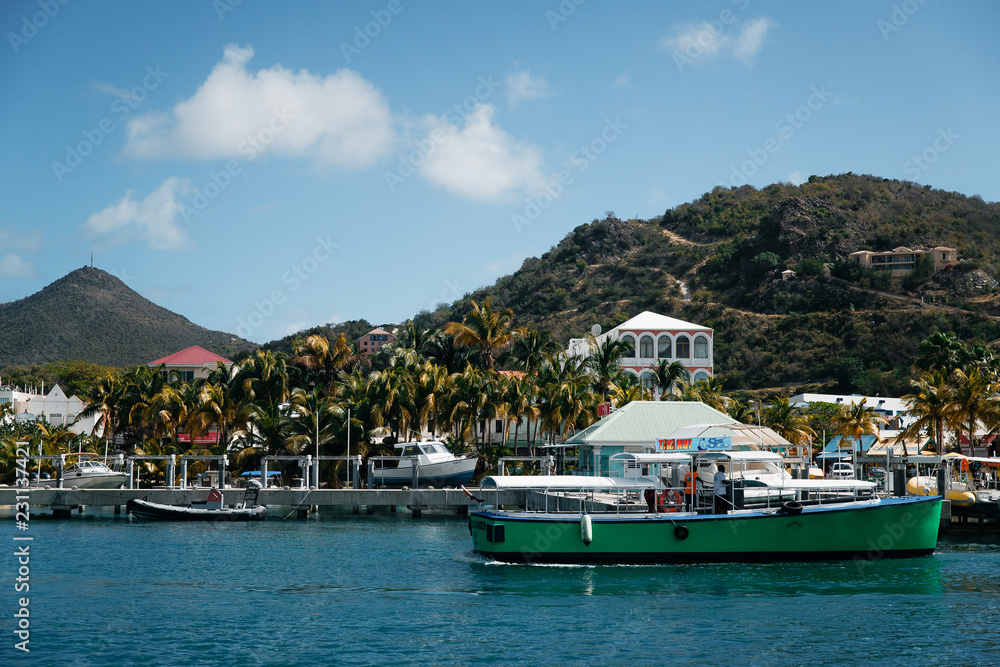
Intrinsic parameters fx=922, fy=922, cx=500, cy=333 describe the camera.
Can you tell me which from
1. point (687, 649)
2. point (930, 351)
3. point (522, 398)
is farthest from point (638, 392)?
point (687, 649)

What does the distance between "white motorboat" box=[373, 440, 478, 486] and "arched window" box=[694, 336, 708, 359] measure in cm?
3935

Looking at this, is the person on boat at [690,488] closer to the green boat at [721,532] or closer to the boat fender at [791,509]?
the green boat at [721,532]

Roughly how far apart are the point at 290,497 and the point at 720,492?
26778 millimetres

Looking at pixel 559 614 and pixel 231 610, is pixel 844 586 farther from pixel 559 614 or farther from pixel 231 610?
pixel 231 610

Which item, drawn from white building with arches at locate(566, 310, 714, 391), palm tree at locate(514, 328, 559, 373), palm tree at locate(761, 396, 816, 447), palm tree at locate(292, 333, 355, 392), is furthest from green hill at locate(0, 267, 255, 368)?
palm tree at locate(761, 396, 816, 447)

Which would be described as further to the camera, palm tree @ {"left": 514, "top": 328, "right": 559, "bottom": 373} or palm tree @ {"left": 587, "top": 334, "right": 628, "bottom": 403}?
palm tree @ {"left": 514, "top": 328, "right": 559, "bottom": 373}

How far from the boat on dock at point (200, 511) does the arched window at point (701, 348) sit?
168 ft

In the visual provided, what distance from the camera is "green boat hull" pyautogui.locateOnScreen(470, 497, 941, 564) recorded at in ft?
98.5

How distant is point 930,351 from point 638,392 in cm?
1955

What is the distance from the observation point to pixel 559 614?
2384 centimetres

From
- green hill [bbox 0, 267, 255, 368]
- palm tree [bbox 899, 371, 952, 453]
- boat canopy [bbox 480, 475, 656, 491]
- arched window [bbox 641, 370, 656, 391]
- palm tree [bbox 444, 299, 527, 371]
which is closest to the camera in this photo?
boat canopy [bbox 480, 475, 656, 491]

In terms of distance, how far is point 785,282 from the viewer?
143 metres

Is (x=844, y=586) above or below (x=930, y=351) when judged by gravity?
below

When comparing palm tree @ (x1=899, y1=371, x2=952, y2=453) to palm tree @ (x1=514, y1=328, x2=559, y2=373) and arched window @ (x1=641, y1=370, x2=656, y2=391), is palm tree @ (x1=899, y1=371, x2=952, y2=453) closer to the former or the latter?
arched window @ (x1=641, y1=370, x2=656, y2=391)
